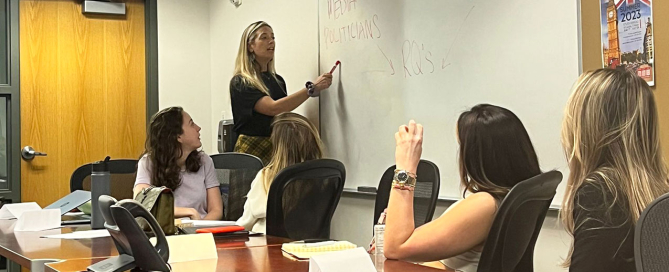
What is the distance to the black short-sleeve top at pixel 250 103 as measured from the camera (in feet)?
14.5

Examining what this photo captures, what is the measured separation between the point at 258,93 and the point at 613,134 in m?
2.97

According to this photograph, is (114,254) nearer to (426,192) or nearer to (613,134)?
(426,192)

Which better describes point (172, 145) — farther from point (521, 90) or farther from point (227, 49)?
point (227, 49)

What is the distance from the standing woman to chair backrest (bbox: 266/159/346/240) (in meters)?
1.45

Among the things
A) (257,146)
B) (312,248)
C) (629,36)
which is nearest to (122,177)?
(257,146)

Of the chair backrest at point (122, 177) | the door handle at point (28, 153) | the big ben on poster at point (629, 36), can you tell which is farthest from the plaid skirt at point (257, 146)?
the big ben on poster at point (629, 36)

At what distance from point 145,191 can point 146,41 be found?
3.85 meters

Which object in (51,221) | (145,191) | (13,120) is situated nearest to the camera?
(145,191)

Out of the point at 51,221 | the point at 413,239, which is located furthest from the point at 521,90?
the point at 51,221

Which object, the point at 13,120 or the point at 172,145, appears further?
the point at 13,120

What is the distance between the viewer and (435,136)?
342 centimetres

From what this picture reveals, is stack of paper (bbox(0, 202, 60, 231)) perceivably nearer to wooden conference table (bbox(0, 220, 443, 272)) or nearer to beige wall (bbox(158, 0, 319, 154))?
wooden conference table (bbox(0, 220, 443, 272))

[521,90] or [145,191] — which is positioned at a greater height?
[521,90]

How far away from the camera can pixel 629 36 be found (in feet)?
7.93
